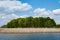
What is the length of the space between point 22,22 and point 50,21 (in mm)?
12155

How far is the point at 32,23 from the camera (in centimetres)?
10312

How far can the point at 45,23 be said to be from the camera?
103 metres

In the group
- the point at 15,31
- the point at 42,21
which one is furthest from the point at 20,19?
the point at 15,31

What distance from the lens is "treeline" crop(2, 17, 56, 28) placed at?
101162 mm

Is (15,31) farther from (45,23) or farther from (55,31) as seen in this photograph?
(45,23)

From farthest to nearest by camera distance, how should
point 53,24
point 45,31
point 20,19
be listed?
point 20,19
point 53,24
point 45,31

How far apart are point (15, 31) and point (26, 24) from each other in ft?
81.6

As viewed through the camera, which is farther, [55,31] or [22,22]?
[22,22]

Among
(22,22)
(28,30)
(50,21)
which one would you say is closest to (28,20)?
(22,22)

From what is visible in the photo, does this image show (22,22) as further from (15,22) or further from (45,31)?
(45,31)

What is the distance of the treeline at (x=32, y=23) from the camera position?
101m

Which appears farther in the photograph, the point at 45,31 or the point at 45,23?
the point at 45,23

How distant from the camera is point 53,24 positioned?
333 feet

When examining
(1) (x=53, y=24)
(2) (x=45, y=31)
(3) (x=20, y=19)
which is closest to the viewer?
(2) (x=45, y=31)
